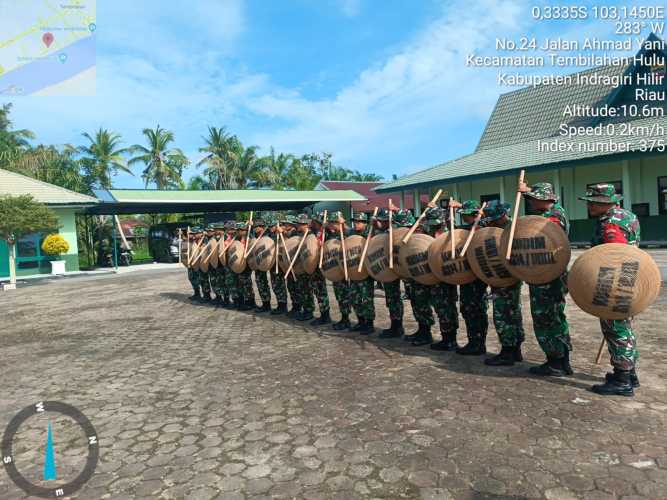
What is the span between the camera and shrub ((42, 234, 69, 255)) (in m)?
21.2

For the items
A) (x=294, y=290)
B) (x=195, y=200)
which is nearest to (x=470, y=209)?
→ (x=294, y=290)

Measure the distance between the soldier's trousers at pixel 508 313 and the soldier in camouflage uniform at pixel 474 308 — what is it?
0.32m

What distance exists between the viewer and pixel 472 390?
13.3ft

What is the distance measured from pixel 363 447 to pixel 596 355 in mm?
2965

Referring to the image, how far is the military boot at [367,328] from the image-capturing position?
6323 mm

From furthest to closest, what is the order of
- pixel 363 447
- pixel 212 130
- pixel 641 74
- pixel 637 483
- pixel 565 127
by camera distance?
pixel 212 130 → pixel 565 127 → pixel 641 74 → pixel 363 447 → pixel 637 483

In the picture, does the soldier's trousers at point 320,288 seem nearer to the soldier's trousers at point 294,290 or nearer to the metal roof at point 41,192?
the soldier's trousers at point 294,290

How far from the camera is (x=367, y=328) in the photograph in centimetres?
636

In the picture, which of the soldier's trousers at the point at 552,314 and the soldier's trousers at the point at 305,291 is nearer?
the soldier's trousers at the point at 552,314

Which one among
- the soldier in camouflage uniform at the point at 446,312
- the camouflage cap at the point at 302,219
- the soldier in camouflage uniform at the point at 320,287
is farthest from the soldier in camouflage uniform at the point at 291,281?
the soldier in camouflage uniform at the point at 446,312

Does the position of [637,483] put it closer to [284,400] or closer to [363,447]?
[363,447]

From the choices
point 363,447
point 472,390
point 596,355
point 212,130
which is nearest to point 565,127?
point 596,355

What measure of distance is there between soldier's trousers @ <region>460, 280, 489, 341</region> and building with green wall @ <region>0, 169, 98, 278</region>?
808 inches

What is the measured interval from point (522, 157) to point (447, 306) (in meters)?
15.2
